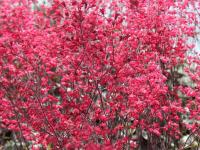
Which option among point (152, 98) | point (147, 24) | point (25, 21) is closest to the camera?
point (152, 98)

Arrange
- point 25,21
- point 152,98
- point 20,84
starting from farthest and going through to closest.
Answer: point 25,21, point 20,84, point 152,98

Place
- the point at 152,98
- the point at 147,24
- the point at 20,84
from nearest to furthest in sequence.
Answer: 1. the point at 152,98
2. the point at 147,24
3. the point at 20,84

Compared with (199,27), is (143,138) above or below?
below

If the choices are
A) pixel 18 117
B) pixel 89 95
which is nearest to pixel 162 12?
pixel 89 95

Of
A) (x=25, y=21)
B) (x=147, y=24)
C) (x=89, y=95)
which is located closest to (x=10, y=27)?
(x=25, y=21)

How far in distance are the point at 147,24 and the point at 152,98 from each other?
144 centimetres

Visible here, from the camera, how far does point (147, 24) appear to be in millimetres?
7387

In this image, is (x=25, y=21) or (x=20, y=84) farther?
(x=25, y=21)

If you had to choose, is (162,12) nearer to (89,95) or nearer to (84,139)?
(89,95)

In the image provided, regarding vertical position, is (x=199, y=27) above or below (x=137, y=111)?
above

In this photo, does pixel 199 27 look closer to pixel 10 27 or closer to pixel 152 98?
pixel 152 98

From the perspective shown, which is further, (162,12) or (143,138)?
(143,138)

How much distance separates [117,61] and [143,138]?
335 cm

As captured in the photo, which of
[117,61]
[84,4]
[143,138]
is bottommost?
[143,138]
